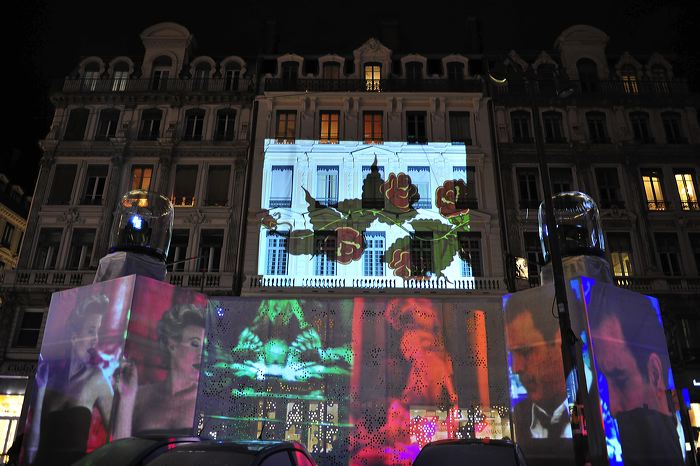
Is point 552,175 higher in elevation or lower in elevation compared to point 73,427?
higher

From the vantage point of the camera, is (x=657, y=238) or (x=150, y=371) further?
(x=657, y=238)

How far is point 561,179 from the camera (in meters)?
24.6

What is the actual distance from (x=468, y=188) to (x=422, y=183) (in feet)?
7.41

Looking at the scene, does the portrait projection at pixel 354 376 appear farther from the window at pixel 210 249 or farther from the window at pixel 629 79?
the window at pixel 629 79

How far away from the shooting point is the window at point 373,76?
26073 millimetres

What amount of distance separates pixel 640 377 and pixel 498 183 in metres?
18.4

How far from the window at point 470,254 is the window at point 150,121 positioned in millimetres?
16625

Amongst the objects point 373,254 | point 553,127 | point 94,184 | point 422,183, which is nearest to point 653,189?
point 553,127

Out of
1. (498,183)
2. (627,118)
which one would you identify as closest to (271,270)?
(498,183)

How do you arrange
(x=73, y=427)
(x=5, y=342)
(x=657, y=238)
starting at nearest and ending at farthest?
(x=73, y=427) < (x=5, y=342) < (x=657, y=238)

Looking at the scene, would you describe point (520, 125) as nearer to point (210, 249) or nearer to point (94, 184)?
point (210, 249)

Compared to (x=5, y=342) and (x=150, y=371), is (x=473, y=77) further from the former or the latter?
(x=5, y=342)

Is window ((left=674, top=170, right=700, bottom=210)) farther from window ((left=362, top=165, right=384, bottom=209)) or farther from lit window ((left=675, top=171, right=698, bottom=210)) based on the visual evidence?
window ((left=362, top=165, right=384, bottom=209))

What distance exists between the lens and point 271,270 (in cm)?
2248
